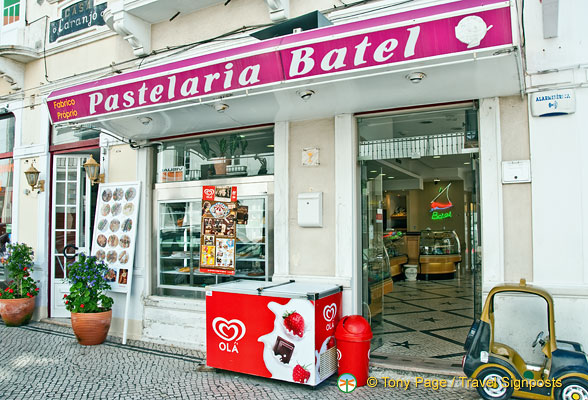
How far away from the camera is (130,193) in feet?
23.4

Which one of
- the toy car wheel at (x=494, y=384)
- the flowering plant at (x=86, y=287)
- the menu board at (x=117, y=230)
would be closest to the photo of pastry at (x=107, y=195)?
the menu board at (x=117, y=230)

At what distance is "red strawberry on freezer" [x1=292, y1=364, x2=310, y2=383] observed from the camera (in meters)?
4.71

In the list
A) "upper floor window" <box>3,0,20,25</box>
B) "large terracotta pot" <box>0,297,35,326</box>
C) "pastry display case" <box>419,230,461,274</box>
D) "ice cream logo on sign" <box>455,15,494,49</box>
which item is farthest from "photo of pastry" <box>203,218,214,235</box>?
"pastry display case" <box>419,230,461,274</box>

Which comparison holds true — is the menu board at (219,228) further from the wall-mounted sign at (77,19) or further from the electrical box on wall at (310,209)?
the wall-mounted sign at (77,19)

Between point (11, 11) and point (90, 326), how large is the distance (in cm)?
670

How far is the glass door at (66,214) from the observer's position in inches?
328

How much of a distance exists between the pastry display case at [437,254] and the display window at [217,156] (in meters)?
8.02

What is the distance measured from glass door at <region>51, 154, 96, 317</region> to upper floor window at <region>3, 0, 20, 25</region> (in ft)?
10.2

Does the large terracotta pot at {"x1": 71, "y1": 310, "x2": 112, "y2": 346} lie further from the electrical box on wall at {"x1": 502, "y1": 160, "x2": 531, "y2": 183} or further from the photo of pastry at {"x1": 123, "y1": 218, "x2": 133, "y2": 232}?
the electrical box on wall at {"x1": 502, "y1": 160, "x2": 531, "y2": 183}

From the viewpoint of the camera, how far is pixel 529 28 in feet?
15.8

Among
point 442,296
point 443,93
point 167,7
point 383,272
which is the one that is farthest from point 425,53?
point 442,296

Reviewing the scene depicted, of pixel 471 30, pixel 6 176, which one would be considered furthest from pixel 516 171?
pixel 6 176

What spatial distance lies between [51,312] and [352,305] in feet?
18.8

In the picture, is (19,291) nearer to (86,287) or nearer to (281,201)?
(86,287)
